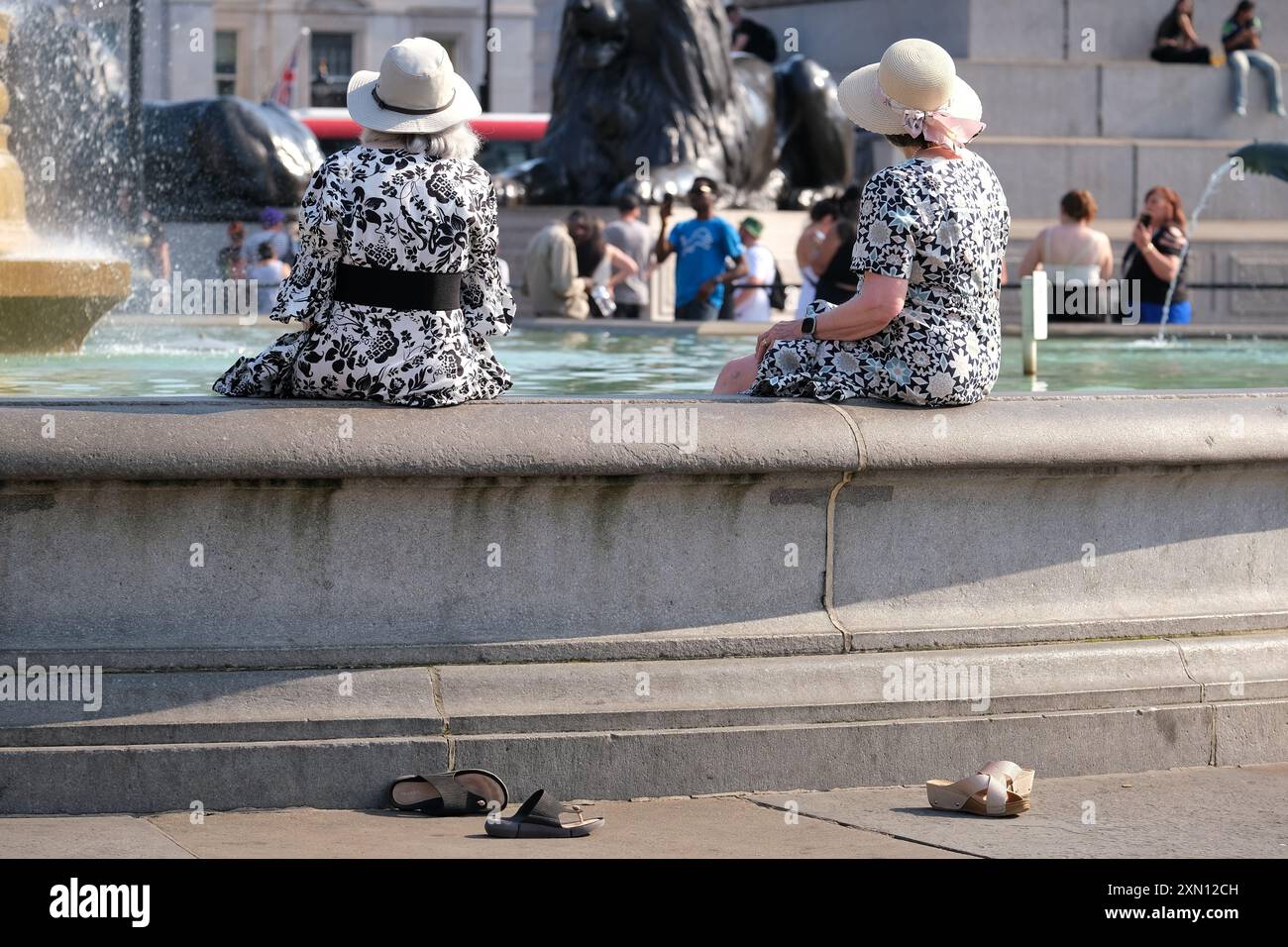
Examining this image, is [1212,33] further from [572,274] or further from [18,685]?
[18,685]

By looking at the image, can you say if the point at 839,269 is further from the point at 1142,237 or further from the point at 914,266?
the point at 914,266

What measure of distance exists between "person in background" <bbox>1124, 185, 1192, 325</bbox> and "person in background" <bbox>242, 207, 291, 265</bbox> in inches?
297

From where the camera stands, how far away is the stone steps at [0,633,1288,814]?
5188 mm

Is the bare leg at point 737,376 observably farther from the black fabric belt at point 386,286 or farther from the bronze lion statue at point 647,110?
the bronze lion statue at point 647,110

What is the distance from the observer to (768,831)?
5145 mm

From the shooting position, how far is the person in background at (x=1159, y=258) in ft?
47.1

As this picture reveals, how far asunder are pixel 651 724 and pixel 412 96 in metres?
1.69

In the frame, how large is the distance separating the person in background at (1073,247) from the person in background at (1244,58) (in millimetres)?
7790

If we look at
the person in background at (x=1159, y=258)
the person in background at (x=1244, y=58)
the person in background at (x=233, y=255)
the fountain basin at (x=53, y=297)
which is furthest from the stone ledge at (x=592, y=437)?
the person in background at (x=1244, y=58)

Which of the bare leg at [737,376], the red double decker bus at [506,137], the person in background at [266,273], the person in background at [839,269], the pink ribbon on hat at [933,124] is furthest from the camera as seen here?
the red double decker bus at [506,137]

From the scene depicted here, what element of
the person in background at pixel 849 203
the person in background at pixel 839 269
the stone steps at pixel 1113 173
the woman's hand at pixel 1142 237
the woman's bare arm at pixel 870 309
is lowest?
the woman's bare arm at pixel 870 309

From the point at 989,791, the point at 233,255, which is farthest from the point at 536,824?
the point at 233,255

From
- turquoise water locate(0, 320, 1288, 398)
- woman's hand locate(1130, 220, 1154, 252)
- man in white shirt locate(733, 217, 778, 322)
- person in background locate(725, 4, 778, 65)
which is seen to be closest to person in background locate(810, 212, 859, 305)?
turquoise water locate(0, 320, 1288, 398)

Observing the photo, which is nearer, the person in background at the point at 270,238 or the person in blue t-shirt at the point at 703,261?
the person in blue t-shirt at the point at 703,261
